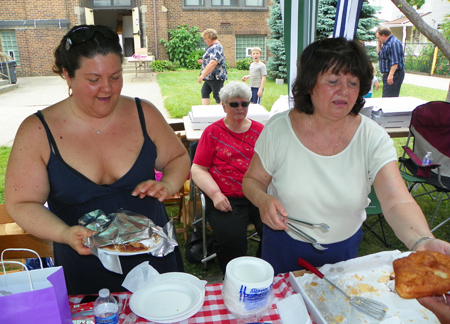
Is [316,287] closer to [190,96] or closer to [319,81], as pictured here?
[319,81]

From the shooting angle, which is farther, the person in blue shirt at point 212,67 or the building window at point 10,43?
the building window at point 10,43

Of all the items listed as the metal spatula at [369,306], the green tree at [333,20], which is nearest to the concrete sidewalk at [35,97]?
the green tree at [333,20]

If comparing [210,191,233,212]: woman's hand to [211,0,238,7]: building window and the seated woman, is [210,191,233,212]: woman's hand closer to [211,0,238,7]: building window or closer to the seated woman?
the seated woman

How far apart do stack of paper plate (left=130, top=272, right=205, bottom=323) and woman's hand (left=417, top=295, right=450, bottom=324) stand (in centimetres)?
76

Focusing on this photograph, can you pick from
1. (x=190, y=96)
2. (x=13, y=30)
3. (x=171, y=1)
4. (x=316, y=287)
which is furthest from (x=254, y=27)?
(x=316, y=287)

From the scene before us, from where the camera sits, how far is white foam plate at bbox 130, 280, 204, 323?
124 cm

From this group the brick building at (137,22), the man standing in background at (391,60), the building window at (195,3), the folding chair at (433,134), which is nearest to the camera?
the folding chair at (433,134)

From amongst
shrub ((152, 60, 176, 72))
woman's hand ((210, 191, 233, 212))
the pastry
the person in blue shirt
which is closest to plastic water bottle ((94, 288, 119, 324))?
Answer: the pastry

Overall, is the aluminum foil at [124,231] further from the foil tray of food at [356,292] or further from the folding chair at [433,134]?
the folding chair at [433,134]

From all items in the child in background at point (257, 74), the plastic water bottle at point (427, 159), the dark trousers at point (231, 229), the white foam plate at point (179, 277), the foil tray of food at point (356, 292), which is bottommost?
the dark trousers at point (231, 229)

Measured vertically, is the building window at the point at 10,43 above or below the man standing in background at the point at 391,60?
above

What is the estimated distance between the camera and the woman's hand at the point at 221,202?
2.67m

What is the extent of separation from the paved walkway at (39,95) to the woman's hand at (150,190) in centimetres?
662

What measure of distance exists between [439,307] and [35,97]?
42.6 feet
